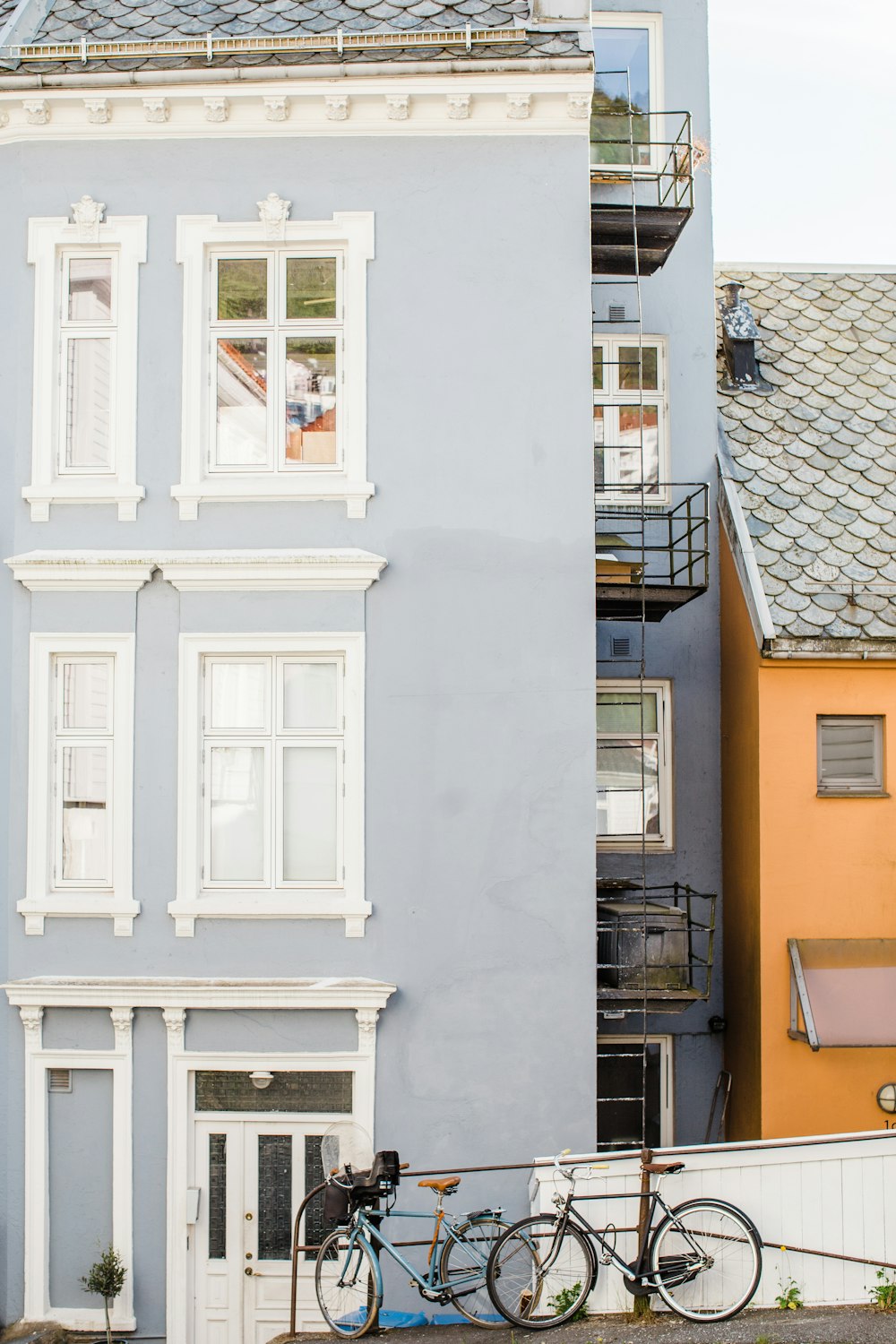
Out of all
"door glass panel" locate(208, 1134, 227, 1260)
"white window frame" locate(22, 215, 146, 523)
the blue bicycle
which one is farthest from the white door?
"white window frame" locate(22, 215, 146, 523)

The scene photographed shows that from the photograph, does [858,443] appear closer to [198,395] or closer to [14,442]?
[198,395]

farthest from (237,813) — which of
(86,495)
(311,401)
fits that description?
(311,401)

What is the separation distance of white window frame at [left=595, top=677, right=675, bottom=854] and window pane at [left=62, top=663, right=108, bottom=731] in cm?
478

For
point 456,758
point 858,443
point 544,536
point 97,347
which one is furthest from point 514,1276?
point 858,443

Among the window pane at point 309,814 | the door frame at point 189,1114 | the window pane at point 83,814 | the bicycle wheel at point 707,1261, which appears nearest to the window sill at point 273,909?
the window pane at point 309,814

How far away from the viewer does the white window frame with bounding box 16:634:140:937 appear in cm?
1080

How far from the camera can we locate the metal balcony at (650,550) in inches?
471

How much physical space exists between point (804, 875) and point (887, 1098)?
202cm

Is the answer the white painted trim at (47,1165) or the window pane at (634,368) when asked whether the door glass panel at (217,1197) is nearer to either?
the white painted trim at (47,1165)

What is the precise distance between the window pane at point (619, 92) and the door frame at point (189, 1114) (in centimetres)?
901

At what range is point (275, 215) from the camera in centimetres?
1091

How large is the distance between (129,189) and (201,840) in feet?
17.8

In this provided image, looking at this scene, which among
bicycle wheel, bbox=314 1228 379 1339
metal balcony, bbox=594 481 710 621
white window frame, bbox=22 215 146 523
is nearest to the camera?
bicycle wheel, bbox=314 1228 379 1339

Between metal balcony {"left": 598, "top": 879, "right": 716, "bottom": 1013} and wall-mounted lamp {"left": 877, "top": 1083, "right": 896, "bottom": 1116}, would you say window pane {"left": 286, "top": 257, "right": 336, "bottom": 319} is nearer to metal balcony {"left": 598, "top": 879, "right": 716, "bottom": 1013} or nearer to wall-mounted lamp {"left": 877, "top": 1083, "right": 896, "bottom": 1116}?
metal balcony {"left": 598, "top": 879, "right": 716, "bottom": 1013}
